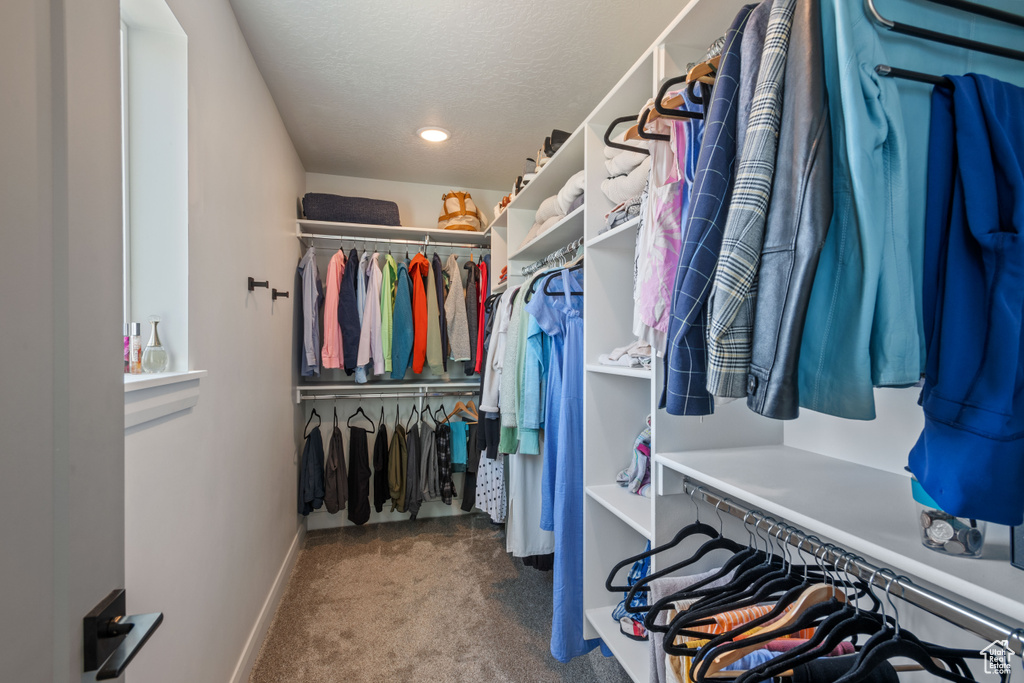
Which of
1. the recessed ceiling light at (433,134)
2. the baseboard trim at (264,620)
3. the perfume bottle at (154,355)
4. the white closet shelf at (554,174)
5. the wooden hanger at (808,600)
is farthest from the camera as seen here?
the recessed ceiling light at (433,134)

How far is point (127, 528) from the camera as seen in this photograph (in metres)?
0.93

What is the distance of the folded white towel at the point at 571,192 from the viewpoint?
1720 millimetres

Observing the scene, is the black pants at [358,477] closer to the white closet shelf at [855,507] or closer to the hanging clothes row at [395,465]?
the hanging clothes row at [395,465]

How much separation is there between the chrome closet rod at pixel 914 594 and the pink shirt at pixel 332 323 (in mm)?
2529

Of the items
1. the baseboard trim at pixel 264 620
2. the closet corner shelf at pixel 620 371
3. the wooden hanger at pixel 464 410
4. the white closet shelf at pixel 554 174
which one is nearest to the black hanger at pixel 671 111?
the closet corner shelf at pixel 620 371

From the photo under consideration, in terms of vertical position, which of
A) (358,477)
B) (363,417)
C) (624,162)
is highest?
(624,162)

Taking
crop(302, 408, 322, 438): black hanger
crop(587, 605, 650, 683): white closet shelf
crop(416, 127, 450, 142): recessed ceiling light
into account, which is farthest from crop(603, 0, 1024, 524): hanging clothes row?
crop(302, 408, 322, 438): black hanger

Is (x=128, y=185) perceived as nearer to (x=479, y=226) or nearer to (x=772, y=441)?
(x=772, y=441)

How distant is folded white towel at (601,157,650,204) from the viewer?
1.33 m

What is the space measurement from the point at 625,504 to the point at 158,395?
48.9 inches

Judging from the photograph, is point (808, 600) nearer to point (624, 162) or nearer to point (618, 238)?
point (618, 238)

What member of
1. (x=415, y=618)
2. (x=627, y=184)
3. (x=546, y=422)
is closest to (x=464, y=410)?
(x=415, y=618)

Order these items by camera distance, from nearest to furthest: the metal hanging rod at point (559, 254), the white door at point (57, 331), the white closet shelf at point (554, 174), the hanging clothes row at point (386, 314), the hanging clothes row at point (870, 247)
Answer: the white door at point (57, 331) → the hanging clothes row at point (870, 247) → the white closet shelf at point (554, 174) → the metal hanging rod at point (559, 254) → the hanging clothes row at point (386, 314)

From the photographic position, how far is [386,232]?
3191 millimetres
